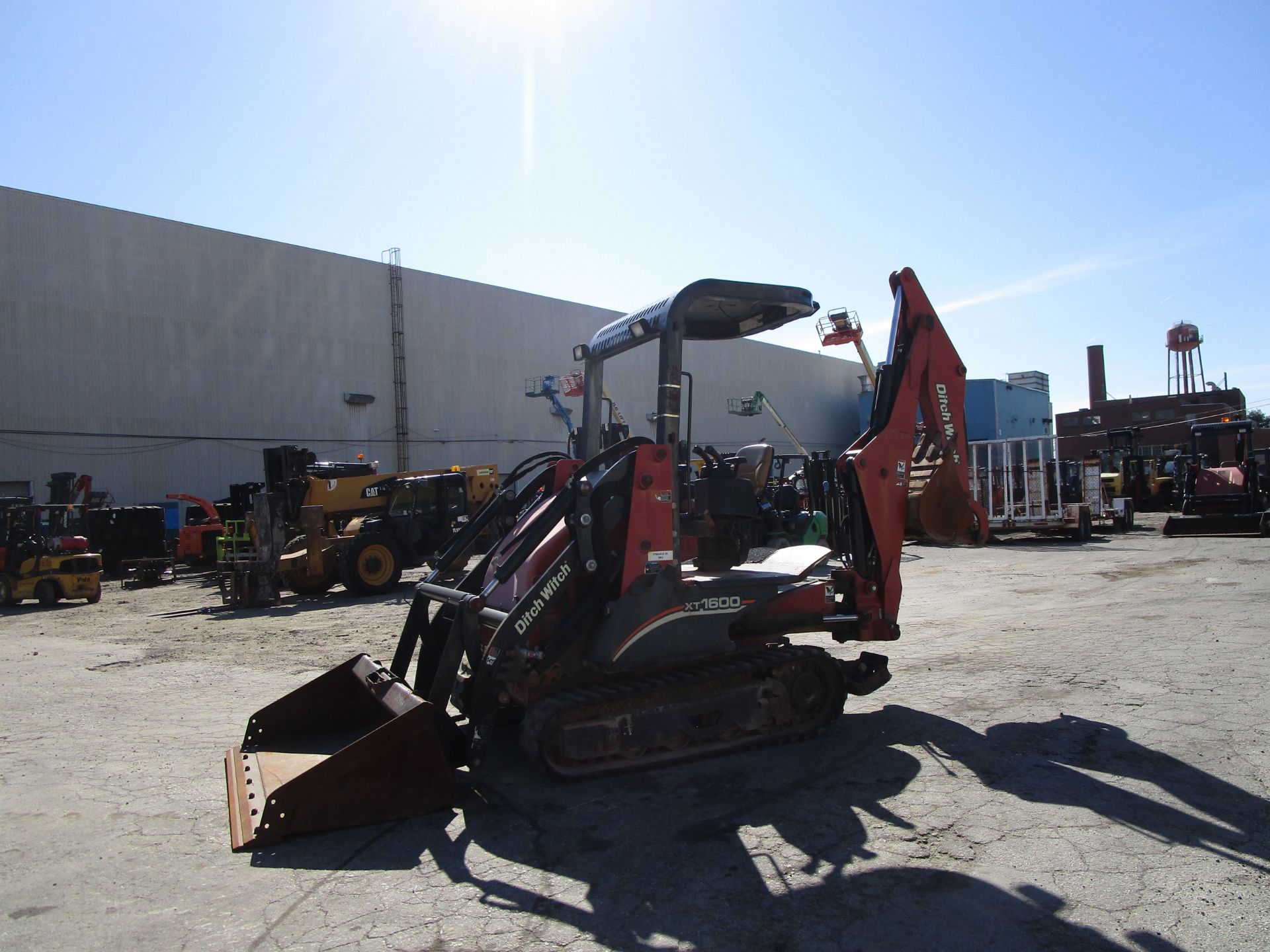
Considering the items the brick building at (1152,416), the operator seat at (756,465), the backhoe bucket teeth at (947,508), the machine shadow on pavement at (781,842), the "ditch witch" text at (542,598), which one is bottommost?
the machine shadow on pavement at (781,842)

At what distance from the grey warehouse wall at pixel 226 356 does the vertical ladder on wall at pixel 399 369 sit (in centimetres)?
33

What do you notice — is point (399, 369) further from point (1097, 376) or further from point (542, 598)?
point (1097, 376)

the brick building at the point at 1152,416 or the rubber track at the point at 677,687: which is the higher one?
the brick building at the point at 1152,416

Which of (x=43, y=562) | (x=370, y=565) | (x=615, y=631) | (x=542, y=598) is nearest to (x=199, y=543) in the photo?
(x=43, y=562)

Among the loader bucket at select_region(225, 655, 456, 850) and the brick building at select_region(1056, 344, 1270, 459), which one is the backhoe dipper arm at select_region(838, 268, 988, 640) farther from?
the brick building at select_region(1056, 344, 1270, 459)

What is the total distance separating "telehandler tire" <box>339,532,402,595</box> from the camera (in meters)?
15.3

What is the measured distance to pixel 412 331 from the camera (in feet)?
122

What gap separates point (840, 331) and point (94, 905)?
33.3m

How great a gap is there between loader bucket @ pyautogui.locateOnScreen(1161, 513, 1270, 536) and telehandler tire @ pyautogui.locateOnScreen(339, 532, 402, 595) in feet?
62.0

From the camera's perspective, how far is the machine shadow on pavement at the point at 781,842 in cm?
329

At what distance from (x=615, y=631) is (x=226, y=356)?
30.9 meters

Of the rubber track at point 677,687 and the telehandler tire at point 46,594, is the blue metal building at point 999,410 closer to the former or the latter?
the telehandler tire at point 46,594

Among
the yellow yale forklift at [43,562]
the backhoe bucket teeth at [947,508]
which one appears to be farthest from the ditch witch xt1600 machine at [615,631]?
the yellow yale forklift at [43,562]

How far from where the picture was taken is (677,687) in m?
5.11
